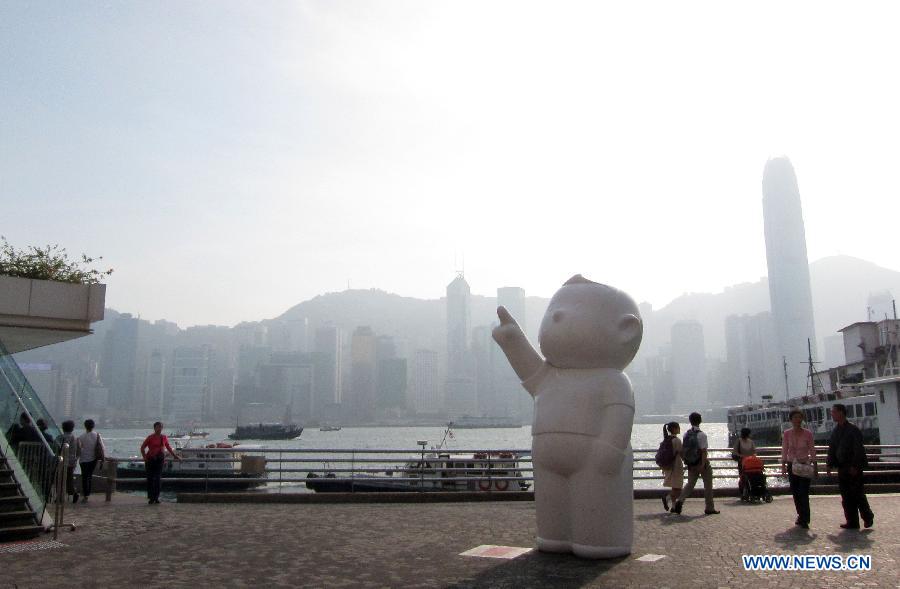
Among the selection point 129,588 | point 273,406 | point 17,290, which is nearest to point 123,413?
point 273,406

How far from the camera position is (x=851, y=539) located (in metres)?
7.75

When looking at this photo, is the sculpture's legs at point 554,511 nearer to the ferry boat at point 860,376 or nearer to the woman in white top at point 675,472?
the woman in white top at point 675,472

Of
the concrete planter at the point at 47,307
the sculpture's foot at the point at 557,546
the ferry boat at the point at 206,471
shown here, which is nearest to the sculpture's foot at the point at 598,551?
the sculpture's foot at the point at 557,546

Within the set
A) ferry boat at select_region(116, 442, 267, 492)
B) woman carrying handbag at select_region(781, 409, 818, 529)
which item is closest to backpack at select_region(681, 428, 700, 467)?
woman carrying handbag at select_region(781, 409, 818, 529)

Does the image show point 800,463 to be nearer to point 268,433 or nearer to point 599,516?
point 599,516

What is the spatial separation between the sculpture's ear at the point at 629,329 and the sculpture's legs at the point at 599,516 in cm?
136

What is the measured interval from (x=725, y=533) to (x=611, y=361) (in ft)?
9.10

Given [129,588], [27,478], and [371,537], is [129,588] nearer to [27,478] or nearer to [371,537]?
[371,537]

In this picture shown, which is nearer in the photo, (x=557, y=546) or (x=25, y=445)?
(x=557, y=546)

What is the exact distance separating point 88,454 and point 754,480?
1120 cm

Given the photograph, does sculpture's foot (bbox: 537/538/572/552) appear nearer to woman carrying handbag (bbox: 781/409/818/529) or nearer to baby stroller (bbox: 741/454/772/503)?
woman carrying handbag (bbox: 781/409/818/529)

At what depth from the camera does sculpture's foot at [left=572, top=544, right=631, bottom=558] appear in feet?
22.8

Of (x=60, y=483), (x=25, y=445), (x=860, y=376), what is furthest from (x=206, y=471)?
(x=860, y=376)

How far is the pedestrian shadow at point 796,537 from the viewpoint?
25.1 ft
